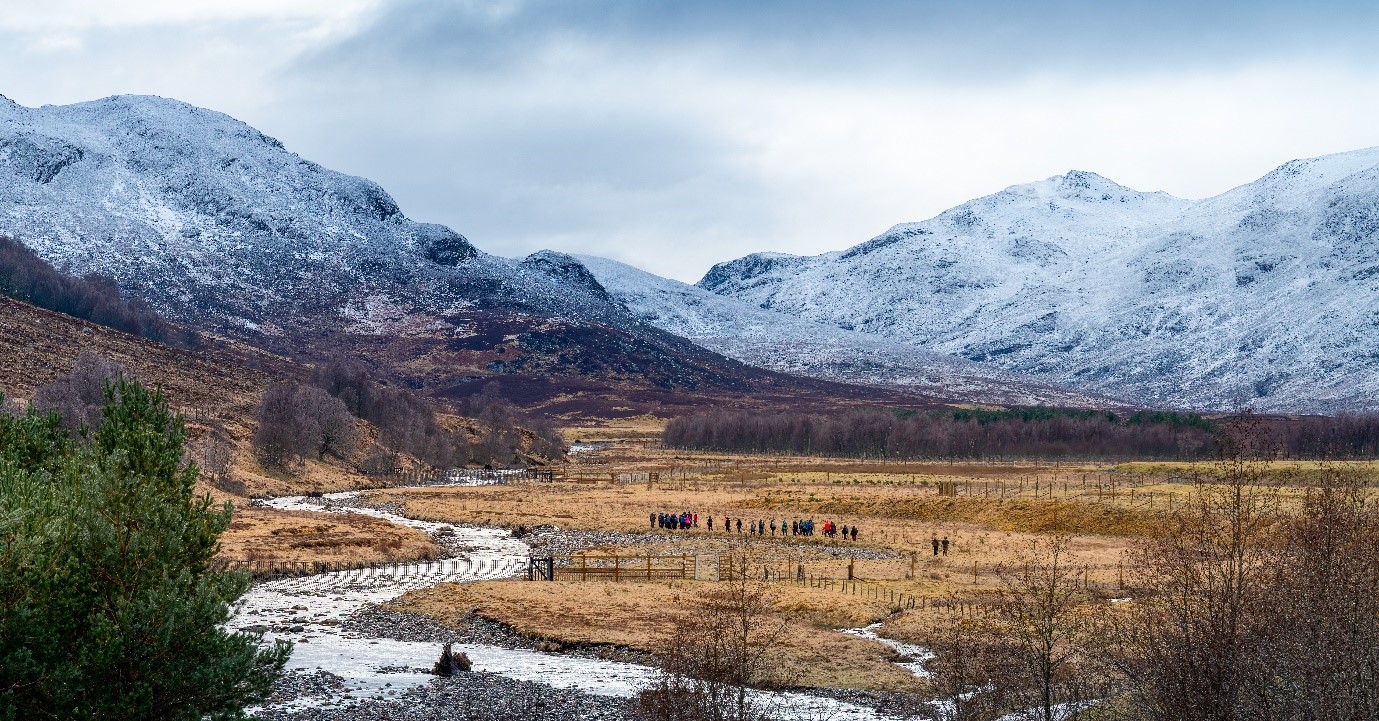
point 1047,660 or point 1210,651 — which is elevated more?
point 1210,651

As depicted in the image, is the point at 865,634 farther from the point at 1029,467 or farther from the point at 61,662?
the point at 1029,467

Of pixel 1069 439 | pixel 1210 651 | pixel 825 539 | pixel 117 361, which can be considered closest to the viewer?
pixel 1210 651

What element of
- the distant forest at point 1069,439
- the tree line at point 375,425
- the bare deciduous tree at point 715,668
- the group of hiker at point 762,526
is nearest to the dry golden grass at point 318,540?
the group of hiker at point 762,526

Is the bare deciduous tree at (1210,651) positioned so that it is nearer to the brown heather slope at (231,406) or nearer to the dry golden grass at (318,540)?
the brown heather slope at (231,406)

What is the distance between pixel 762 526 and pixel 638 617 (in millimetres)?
31315

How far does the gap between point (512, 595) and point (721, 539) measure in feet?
90.7

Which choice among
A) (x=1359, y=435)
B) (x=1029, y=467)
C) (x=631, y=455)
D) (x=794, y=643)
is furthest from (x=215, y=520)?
(x=1359, y=435)

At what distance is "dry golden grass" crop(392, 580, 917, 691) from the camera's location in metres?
38.1

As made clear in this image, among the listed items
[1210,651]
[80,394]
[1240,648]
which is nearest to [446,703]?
[1210,651]

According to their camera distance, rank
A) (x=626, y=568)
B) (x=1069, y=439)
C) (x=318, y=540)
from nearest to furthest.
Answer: (x=626, y=568), (x=318, y=540), (x=1069, y=439)

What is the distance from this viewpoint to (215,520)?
77.4ft

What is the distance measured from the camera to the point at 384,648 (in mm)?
42000

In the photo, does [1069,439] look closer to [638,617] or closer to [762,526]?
[762,526]

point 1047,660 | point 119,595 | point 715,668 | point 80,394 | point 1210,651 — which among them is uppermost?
point 80,394
